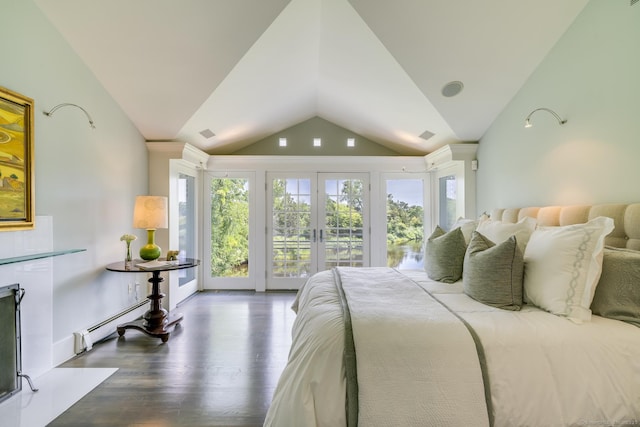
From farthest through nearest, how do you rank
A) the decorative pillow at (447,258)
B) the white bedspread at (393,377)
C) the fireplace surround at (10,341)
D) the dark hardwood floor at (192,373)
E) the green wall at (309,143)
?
the green wall at (309,143), the decorative pillow at (447,258), the fireplace surround at (10,341), the dark hardwood floor at (192,373), the white bedspread at (393,377)

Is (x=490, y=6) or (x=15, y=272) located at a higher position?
(x=490, y=6)

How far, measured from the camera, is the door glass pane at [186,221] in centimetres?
421

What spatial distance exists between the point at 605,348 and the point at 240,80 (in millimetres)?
3355

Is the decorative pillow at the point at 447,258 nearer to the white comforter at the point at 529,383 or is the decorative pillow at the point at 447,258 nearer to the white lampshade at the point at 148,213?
the white comforter at the point at 529,383

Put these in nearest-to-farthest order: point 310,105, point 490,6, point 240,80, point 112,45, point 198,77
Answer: point 490,6, point 112,45, point 198,77, point 240,80, point 310,105

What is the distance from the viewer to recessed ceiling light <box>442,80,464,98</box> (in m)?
2.94

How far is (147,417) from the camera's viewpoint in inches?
71.7

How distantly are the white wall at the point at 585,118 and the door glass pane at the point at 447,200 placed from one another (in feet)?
3.60

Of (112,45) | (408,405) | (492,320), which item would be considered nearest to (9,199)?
(112,45)

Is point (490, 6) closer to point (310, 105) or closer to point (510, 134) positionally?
point (510, 134)

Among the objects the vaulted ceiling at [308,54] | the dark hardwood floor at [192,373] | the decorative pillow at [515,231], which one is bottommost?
the dark hardwood floor at [192,373]

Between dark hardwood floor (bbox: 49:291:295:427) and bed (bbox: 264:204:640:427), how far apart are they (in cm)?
83

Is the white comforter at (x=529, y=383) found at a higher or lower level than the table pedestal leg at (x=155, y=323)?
higher

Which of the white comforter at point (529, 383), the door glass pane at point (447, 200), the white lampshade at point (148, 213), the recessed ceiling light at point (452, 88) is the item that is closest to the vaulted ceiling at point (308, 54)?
the recessed ceiling light at point (452, 88)
